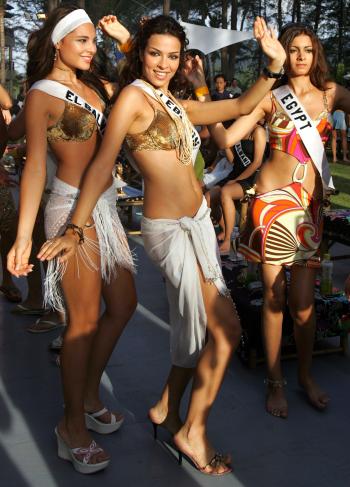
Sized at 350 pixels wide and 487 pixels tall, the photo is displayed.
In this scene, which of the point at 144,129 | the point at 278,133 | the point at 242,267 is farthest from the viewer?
the point at 242,267

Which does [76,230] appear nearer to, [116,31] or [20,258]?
[20,258]

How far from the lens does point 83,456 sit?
246cm

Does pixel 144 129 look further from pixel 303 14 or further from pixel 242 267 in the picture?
pixel 303 14

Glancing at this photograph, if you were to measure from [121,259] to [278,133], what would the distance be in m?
0.95

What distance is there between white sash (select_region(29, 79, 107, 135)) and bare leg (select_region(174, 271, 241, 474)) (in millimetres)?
824

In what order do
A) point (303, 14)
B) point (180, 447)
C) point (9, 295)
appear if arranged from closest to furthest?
1. point (180, 447)
2. point (9, 295)
3. point (303, 14)

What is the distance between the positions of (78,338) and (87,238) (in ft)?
1.33

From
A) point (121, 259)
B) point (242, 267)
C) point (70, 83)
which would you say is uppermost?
point (70, 83)

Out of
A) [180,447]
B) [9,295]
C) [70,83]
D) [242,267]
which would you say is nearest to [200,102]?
[70,83]

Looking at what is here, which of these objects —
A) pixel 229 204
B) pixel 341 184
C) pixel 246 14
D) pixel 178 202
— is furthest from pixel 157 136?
pixel 246 14

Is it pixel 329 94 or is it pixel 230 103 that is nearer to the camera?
pixel 230 103

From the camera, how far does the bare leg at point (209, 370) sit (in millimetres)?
2365

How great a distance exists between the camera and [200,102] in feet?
8.45

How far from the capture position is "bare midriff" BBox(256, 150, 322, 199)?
113 inches
